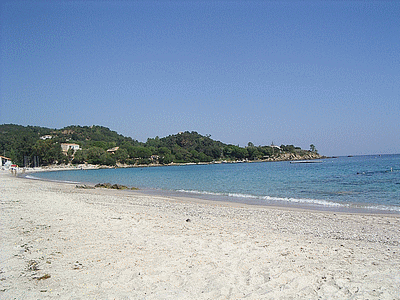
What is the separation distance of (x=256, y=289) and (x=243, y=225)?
5.44m

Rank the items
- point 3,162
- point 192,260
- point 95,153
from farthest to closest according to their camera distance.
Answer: point 95,153 < point 3,162 < point 192,260

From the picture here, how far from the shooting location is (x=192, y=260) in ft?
20.4

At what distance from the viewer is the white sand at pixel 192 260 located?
15.7ft

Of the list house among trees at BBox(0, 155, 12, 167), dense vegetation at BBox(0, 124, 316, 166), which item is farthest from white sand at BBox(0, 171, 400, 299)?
dense vegetation at BBox(0, 124, 316, 166)

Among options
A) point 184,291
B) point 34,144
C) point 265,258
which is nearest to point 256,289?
point 184,291

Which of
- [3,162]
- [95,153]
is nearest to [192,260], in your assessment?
[3,162]

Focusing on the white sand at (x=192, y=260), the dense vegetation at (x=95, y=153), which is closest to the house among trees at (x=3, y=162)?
the dense vegetation at (x=95, y=153)

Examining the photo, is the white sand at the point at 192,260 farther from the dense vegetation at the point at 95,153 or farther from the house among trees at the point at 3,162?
the dense vegetation at the point at 95,153

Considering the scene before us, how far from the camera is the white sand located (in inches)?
188

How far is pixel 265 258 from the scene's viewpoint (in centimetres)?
635

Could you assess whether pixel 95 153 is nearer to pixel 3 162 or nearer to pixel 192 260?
pixel 3 162

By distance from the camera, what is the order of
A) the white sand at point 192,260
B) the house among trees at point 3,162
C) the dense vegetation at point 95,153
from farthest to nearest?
1. the dense vegetation at point 95,153
2. the house among trees at point 3,162
3. the white sand at point 192,260

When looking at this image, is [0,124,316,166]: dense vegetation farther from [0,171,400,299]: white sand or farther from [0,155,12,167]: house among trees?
[0,171,400,299]: white sand

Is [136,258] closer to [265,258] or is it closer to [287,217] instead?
[265,258]
